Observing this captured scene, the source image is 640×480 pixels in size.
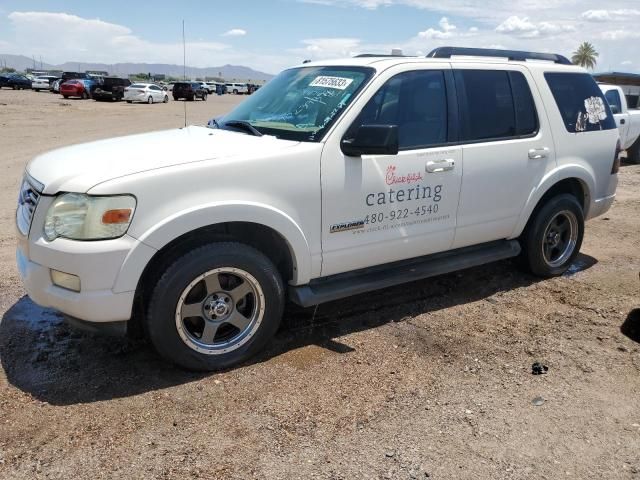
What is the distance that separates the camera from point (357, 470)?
2.80 meters

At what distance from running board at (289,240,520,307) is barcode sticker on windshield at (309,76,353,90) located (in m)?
1.36

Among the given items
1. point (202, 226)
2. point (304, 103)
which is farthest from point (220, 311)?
point (304, 103)

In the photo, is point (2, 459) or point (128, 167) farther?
point (128, 167)

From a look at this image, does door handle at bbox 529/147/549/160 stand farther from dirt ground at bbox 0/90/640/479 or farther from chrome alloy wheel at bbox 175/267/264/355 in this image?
chrome alloy wheel at bbox 175/267/264/355

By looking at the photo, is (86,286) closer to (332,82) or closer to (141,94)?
(332,82)

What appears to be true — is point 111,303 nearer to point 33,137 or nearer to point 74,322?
point 74,322

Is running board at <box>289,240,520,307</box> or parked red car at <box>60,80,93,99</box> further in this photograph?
parked red car at <box>60,80,93,99</box>

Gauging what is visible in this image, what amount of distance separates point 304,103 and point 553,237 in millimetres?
2895

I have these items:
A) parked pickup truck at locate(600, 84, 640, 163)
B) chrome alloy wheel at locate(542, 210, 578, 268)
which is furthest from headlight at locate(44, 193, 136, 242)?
parked pickup truck at locate(600, 84, 640, 163)

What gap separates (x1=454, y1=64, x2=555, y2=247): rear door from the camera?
14.8 feet

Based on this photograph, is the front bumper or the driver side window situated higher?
the driver side window

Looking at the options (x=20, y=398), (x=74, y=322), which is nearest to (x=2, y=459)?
(x=20, y=398)

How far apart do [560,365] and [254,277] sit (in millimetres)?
2171

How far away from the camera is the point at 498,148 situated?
4.64 metres
